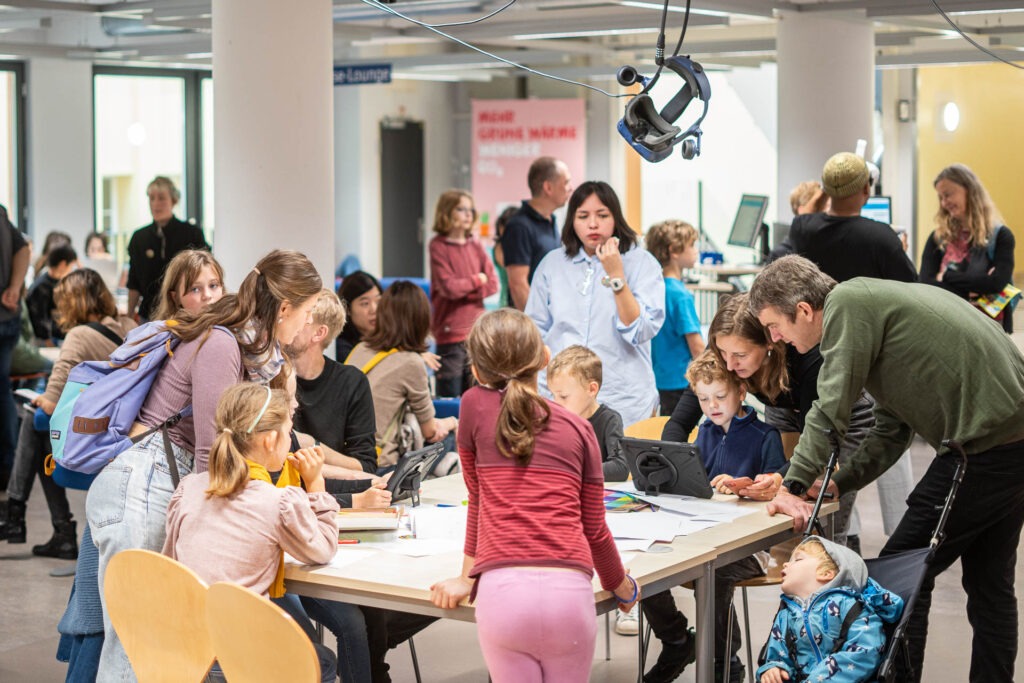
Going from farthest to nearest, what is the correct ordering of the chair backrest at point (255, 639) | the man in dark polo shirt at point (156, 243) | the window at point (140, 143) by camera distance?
the window at point (140, 143), the man in dark polo shirt at point (156, 243), the chair backrest at point (255, 639)

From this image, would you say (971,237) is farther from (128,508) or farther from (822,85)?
(128,508)

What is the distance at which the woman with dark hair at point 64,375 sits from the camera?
19.0ft

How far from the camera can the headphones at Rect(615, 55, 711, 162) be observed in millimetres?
4438

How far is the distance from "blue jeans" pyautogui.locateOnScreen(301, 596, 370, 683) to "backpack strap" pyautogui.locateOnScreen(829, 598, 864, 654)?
1.27 metres

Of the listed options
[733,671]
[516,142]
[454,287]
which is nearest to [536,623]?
[733,671]

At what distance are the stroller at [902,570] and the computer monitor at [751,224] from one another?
7.04 m

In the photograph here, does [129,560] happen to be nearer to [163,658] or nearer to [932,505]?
[163,658]

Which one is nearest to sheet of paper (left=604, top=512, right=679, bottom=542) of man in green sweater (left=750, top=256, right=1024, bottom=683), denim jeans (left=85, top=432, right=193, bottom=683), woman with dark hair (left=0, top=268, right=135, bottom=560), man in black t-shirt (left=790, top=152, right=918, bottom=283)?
man in green sweater (left=750, top=256, right=1024, bottom=683)

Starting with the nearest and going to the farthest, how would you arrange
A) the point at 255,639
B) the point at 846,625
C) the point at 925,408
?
1. the point at 255,639
2. the point at 846,625
3. the point at 925,408

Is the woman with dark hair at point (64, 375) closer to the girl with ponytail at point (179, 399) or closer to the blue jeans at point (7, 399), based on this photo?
the blue jeans at point (7, 399)

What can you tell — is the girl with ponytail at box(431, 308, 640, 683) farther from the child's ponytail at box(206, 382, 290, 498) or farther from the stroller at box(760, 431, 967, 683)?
the stroller at box(760, 431, 967, 683)

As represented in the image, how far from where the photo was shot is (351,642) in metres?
3.71

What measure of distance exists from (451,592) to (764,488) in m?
1.32

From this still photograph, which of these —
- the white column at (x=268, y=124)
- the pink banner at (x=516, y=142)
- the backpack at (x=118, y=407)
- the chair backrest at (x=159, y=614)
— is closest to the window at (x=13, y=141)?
the pink banner at (x=516, y=142)
